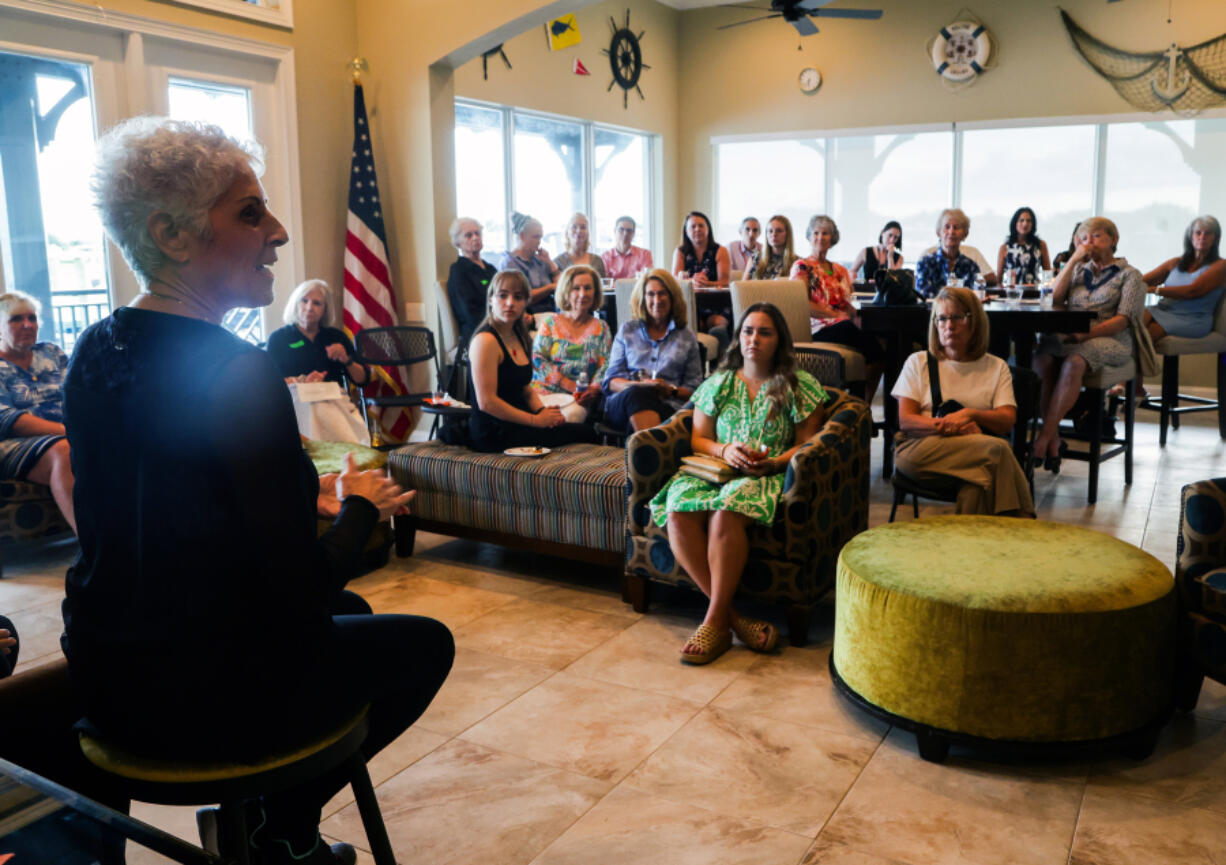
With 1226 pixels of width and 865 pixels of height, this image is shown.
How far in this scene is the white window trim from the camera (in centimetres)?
456

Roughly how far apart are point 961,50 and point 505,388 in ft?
21.4

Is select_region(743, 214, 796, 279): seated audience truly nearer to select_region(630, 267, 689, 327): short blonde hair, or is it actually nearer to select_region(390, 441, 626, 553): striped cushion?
select_region(630, 267, 689, 327): short blonde hair

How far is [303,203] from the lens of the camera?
5805mm

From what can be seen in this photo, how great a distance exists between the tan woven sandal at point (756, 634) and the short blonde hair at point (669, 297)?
5.55 feet

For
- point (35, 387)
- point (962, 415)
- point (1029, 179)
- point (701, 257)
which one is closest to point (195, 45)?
point (35, 387)

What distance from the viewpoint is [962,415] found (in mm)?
3643

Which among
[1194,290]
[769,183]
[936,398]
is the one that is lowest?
[936,398]

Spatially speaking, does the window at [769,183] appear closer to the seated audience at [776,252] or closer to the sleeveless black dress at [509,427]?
the seated audience at [776,252]

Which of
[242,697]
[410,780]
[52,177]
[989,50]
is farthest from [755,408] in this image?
[989,50]

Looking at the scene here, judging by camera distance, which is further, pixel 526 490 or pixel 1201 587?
pixel 526 490

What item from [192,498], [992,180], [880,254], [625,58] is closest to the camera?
[192,498]

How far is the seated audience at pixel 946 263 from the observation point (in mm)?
5828

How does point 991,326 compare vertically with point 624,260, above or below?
below

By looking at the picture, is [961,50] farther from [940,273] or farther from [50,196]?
[50,196]
